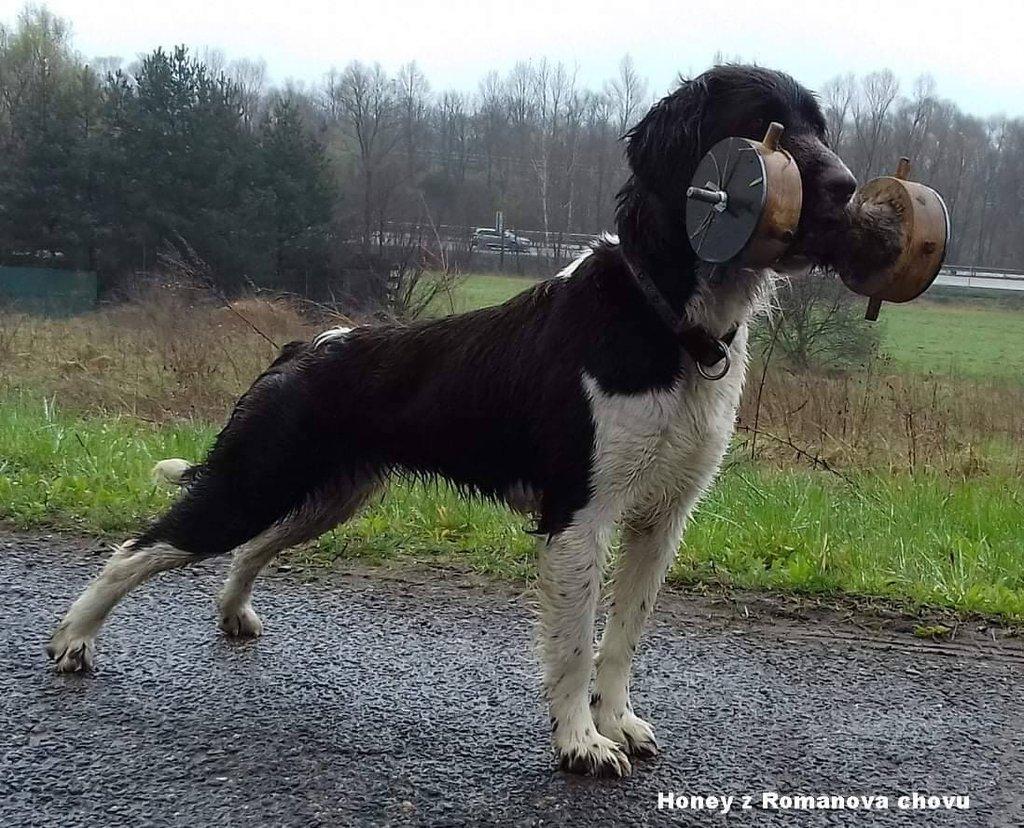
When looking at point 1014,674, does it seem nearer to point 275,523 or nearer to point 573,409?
point 573,409

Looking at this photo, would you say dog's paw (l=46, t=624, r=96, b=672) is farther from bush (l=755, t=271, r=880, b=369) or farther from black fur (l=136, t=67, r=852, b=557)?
bush (l=755, t=271, r=880, b=369)

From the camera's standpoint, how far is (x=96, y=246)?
32938 millimetres

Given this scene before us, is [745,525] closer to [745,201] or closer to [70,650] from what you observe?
[745,201]

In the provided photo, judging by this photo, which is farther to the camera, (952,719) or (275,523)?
(275,523)

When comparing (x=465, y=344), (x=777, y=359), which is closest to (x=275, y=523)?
(x=465, y=344)

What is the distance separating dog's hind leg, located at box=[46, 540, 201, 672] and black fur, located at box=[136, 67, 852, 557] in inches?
2.8

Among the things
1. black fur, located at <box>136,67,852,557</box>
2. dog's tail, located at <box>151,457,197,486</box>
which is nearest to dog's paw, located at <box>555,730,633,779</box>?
black fur, located at <box>136,67,852,557</box>

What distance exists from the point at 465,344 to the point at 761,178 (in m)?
1.37

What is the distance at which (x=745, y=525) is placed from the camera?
583cm

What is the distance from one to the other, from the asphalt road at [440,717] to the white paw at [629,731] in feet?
0.25

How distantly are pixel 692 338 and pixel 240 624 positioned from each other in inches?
91.6

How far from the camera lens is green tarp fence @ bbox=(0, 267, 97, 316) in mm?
29391

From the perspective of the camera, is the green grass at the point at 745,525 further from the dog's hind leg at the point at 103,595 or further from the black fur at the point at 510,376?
the dog's hind leg at the point at 103,595

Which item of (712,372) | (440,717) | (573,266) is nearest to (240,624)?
(440,717)
